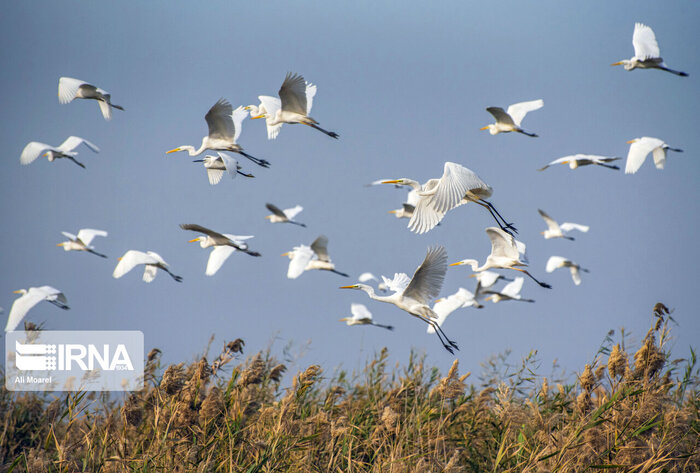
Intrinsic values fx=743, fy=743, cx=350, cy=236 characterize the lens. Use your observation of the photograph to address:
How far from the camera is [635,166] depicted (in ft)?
39.5

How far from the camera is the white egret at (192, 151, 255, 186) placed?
9.55 m

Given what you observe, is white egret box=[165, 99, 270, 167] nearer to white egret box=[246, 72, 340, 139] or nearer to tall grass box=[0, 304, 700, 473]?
white egret box=[246, 72, 340, 139]

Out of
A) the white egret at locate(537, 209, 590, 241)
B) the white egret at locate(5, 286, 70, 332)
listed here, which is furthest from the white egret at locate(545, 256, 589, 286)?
the white egret at locate(5, 286, 70, 332)

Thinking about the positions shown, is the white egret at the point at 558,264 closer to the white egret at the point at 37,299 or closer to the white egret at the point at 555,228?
the white egret at the point at 555,228

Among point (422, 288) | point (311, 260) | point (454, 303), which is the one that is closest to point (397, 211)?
point (311, 260)

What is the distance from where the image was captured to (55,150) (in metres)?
12.4

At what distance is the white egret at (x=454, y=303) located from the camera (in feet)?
36.9

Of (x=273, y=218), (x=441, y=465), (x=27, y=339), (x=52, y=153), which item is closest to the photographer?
(x=441, y=465)

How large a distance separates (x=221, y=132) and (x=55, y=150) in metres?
3.82

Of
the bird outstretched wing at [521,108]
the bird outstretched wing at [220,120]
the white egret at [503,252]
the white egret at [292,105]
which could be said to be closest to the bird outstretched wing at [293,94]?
the white egret at [292,105]

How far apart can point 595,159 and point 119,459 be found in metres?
9.18

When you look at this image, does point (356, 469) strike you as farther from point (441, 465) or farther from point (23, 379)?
point (23, 379)

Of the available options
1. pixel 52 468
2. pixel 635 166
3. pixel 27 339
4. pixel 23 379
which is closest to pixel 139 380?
pixel 52 468

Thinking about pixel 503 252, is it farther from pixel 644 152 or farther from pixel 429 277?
pixel 644 152
